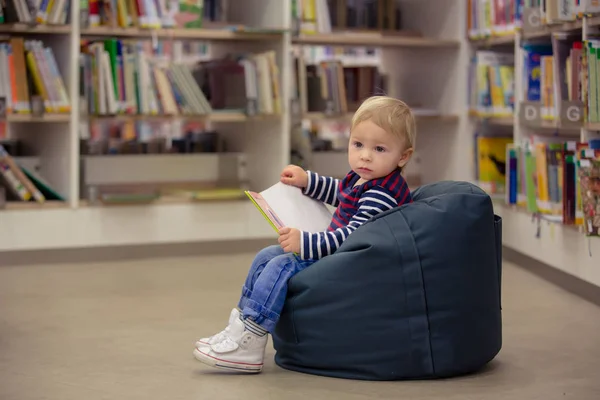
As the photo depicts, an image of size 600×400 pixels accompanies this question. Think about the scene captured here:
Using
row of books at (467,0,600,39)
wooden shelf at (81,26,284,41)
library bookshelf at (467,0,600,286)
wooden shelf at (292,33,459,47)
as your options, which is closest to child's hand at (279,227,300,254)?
library bookshelf at (467,0,600,286)

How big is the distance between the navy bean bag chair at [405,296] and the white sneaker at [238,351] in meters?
0.12

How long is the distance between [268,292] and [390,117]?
0.60m

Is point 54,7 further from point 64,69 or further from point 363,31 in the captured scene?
point 363,31

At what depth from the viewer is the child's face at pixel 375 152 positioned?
2.62m

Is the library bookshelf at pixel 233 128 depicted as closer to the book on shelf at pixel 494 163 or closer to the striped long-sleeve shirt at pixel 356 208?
the book on shelf at pixel 494 163

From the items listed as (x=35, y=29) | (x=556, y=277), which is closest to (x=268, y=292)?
(x=556, y=277)

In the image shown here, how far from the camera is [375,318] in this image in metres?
2.53

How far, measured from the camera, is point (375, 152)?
8.60 ft

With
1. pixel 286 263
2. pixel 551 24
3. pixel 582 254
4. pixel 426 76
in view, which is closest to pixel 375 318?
pixel 286 263

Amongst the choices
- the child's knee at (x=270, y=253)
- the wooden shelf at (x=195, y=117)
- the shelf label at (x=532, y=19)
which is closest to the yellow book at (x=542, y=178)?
the shelf label at (x=532, y=19)

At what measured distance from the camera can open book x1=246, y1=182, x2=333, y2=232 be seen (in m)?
2.73

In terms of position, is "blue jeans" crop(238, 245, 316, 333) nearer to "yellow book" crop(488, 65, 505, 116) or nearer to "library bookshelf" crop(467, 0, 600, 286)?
"library bookshelf" crop(467, 0, 600, 286)

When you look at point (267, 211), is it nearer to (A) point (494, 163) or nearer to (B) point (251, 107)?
(B) point (251, 107)

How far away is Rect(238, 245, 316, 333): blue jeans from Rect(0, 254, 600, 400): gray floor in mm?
190
